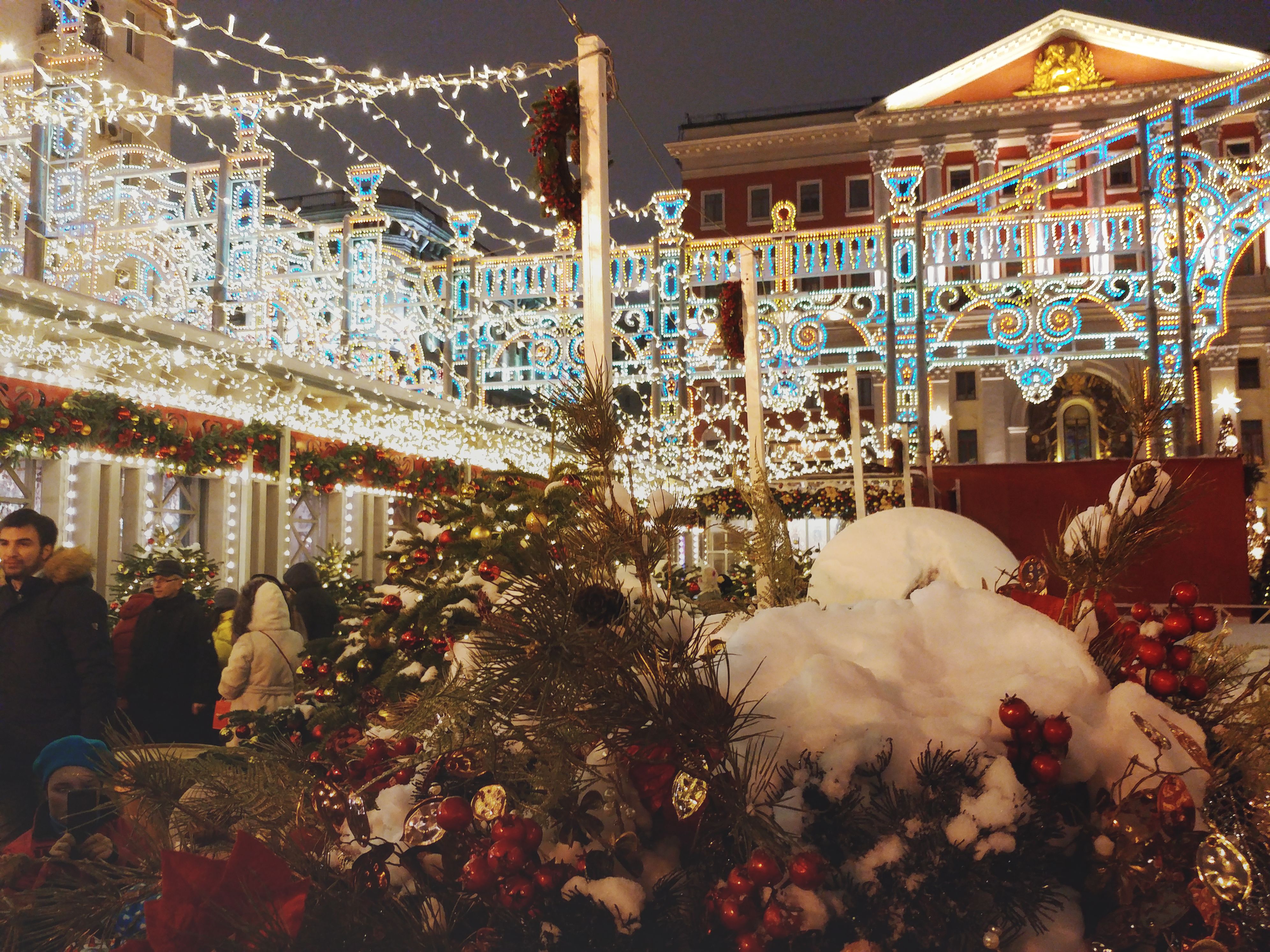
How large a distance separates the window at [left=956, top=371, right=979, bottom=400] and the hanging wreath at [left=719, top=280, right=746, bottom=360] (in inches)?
776

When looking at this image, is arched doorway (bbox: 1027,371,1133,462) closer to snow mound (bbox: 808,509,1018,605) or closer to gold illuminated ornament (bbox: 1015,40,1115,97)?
gold illuminated ornament (bbox: 1015,40,1115,97)

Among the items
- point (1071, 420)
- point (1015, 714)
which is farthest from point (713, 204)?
point (1015, 714)

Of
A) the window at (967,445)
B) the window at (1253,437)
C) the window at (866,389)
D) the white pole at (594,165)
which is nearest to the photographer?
the white pole at (594,165)

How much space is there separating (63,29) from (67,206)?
1167 millimetres

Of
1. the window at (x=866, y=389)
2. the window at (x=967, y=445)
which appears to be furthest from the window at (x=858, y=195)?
the window at (x=967, y=445)

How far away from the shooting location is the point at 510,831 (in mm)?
893

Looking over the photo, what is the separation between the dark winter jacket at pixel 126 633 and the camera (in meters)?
5.19

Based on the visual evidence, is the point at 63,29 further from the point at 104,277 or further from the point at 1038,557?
the point at 1038,557

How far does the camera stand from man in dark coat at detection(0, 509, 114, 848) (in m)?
3.27

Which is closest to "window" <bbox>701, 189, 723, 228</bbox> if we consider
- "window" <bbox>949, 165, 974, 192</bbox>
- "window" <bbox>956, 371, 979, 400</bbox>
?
"window" <bbox>949, 165, 974, 192</bbox>

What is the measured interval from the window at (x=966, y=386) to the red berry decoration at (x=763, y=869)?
2823cm

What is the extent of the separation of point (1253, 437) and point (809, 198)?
1412 cm

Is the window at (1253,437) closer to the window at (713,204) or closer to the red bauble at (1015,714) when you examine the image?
the window at (713,204)

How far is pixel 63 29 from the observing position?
662cm
